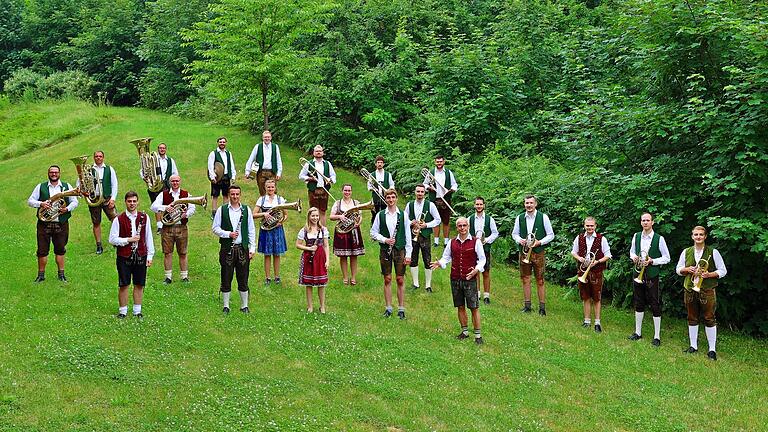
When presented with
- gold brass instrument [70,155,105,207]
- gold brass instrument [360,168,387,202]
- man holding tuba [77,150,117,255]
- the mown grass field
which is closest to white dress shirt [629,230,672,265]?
the mown grass field

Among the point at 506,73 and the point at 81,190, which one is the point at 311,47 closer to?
the point at 506,73

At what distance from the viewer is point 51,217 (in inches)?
516

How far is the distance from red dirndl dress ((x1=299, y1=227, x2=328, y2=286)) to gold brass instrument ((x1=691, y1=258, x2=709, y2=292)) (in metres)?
6.05

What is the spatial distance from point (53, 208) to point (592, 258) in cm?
968

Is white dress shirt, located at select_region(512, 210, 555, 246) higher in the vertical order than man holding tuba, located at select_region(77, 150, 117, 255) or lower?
lower

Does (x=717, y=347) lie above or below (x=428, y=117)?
below

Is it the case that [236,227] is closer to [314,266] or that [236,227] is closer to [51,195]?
[314,266]

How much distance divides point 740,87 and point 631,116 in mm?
2077

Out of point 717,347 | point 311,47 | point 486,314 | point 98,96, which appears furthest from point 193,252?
point 98,96

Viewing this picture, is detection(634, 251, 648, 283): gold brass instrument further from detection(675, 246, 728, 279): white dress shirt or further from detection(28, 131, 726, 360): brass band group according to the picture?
detection(675, 246, 728, 279): white dress shirt

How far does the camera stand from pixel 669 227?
13383 millimetres

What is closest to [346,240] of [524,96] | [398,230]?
[398,230]

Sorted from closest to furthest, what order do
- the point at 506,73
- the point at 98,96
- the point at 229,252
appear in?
the point at 229,252 → the point at 506,73 → the point at 98,96

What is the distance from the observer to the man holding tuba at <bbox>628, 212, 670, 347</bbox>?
1218 cm
